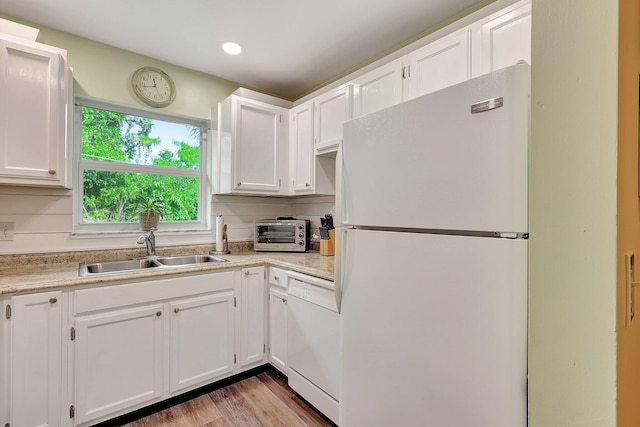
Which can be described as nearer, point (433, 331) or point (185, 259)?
point (433, 331)

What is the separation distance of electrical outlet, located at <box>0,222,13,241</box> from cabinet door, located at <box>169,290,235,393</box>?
1.07 m

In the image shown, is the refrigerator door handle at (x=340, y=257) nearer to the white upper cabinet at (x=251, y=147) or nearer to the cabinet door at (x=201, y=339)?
the cabinet door at (x=201, y=339)

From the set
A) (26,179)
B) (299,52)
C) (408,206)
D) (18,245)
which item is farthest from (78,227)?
(408,206)

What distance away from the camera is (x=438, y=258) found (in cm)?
100

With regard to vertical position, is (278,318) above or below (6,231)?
below

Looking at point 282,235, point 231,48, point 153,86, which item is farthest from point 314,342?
point 153,86

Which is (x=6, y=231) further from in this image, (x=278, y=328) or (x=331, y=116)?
(x=331, y=116)

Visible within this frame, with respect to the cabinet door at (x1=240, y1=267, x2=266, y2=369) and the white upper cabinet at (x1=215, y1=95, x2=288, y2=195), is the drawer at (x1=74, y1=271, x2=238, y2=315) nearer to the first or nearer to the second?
the cabinet door at (x1=240, y1=267, x2=266, y2=369)

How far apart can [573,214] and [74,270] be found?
235 cm

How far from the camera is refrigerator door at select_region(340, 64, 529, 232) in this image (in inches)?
32.5

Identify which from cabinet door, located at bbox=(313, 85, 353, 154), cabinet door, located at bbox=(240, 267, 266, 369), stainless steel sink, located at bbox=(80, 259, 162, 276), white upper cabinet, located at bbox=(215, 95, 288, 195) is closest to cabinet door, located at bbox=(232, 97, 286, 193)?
white upper cabinet, located at bbox=(215, 95, 288, 195)

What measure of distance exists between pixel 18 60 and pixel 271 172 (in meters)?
1.64

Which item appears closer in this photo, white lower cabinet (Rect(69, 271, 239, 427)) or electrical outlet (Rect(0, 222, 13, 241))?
white lower cabinet (Rect(69, 271, 239, 427))

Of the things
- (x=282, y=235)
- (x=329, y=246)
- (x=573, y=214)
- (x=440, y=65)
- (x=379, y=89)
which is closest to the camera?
(x=573, y=214)
